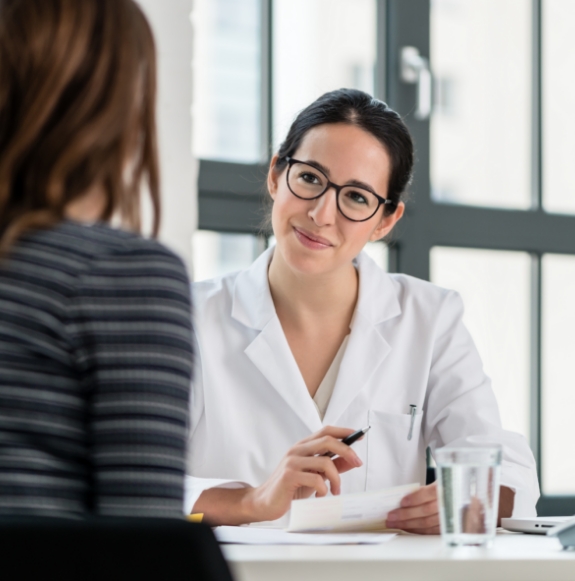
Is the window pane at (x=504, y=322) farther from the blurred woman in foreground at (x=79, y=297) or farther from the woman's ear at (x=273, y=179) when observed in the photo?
the blurred woman in foreground at (x=79, y=297)

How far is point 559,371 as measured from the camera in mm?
3082

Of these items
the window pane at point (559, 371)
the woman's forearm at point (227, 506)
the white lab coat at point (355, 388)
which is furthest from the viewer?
the window pane at point (559, 371)

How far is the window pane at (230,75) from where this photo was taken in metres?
2.72

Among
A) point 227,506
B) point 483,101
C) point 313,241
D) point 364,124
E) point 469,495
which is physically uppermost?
point 483,101

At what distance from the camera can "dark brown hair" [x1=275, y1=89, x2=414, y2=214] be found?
1.99 m

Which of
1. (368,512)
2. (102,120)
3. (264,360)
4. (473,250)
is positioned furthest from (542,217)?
(102,120)

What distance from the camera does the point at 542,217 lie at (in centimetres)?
296

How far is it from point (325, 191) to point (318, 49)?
1096 millimetres

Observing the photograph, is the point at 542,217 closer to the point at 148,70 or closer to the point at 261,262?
the point at 261,262

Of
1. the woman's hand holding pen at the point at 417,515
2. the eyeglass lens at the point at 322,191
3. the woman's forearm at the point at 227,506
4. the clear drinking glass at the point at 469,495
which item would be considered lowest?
the woman's forearm at the point at 227,506

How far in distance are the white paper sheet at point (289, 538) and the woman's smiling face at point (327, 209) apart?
0.83 meters

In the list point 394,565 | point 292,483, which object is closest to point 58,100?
point 394,565

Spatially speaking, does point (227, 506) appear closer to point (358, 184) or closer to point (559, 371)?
point (358, 184)

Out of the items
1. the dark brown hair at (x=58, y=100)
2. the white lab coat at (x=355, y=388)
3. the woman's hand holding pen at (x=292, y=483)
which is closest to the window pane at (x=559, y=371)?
the white lab coat at (x=355, y=388)
